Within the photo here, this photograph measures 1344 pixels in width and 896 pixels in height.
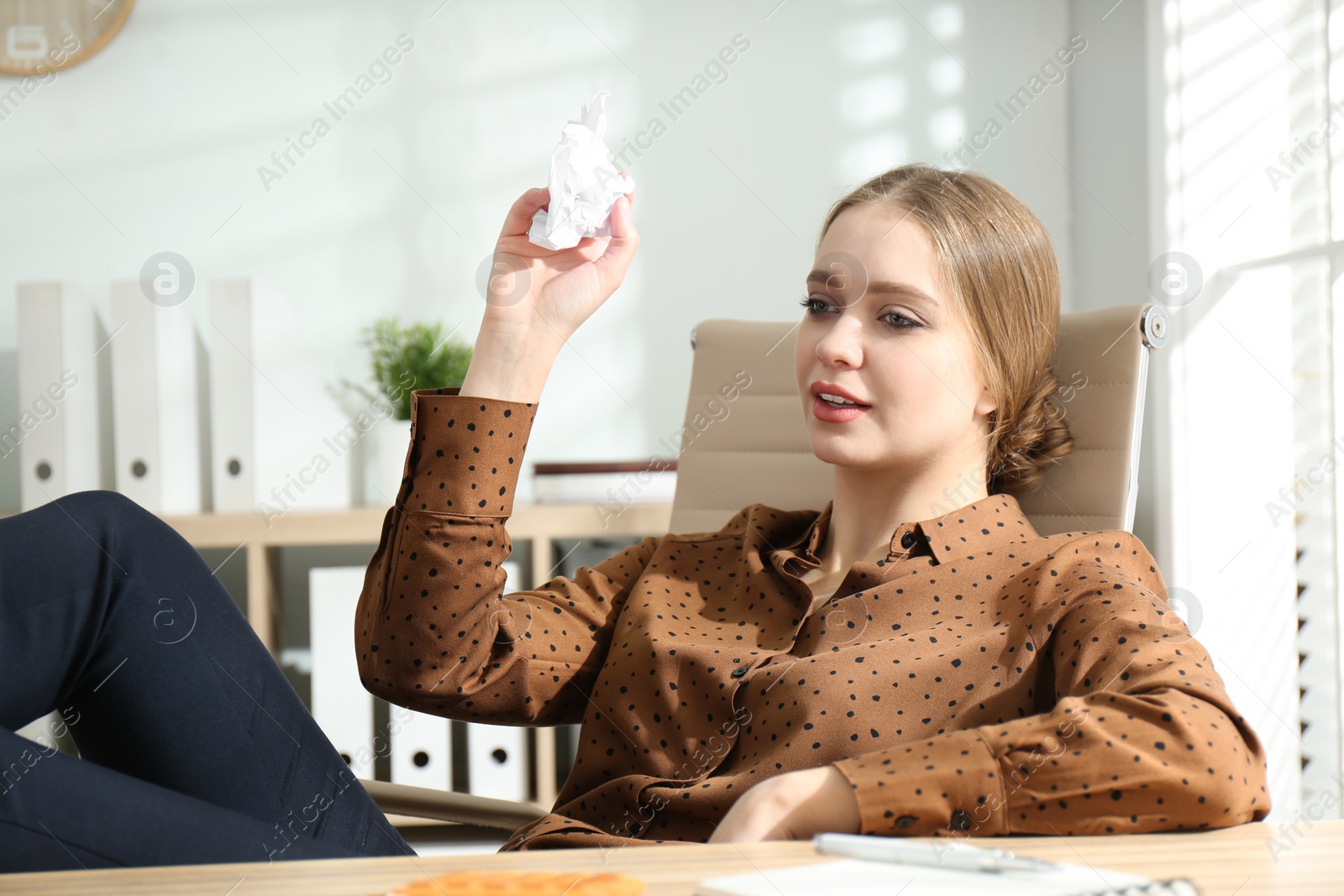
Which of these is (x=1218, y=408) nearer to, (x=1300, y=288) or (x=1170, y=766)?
(x=1300, y=288)

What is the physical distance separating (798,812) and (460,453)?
1.44 feet

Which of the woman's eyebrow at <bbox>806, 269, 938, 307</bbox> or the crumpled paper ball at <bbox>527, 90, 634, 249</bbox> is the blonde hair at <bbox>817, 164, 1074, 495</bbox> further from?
the crumpled paper ball at <bbox>527, 90, 634, 249</bbox>

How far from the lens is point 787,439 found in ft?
5.16

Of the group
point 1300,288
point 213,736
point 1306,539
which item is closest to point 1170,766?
point 213,736

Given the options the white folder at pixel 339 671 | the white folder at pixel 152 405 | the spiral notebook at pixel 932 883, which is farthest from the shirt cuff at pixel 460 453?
the white folder at pixel 152 405

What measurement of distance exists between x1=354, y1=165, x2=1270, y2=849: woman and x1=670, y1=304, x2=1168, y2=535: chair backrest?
0.16ft

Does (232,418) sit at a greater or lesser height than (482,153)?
lesser

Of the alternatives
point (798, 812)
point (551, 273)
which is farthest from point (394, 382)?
point (798, 812)

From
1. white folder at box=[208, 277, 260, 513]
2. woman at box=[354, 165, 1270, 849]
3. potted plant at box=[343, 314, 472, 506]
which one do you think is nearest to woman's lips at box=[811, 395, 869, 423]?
woman at box=[354, 165, 1270, 849]

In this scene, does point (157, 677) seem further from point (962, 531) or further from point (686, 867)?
point (962, 531)

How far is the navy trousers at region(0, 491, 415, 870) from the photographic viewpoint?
0.92 metres

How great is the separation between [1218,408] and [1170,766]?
1401 millimetres

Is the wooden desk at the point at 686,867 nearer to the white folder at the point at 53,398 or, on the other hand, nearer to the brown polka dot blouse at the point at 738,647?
the brown polka dot blouse at the point at 738,647

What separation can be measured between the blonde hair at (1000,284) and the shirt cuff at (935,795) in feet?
1.75
